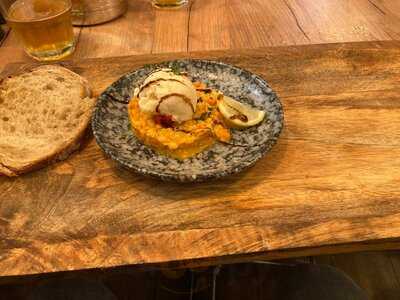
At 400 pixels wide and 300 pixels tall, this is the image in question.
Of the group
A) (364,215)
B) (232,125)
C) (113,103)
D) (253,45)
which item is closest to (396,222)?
(364,215)

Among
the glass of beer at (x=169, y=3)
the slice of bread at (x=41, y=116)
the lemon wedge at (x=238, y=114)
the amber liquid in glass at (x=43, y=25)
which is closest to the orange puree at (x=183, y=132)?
the lemon wedge at (x=238, y=114)

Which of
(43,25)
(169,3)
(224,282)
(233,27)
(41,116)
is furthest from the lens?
(169,3)

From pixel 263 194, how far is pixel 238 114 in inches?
11.0

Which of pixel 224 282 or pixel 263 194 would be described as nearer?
pixel 263 194

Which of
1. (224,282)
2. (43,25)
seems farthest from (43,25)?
(224,282)

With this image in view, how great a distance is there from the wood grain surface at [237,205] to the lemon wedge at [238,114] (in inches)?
4.2

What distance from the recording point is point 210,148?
3.77 ft

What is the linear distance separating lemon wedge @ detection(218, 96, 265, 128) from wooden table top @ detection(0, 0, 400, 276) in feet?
0.36

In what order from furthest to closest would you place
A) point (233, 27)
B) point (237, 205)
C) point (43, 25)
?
1. point (233, 27)
2. point (43, 25)
3. point (237, 205)

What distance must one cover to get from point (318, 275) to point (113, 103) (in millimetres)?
870

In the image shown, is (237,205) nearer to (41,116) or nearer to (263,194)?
(263,194)

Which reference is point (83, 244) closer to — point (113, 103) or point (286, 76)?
point (113, 103)

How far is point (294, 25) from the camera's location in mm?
1933

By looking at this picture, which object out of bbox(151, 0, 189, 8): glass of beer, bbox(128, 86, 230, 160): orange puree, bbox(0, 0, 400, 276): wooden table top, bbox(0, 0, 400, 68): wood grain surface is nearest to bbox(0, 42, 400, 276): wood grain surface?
bbox(0, 0, 400, 276): wooden table top
